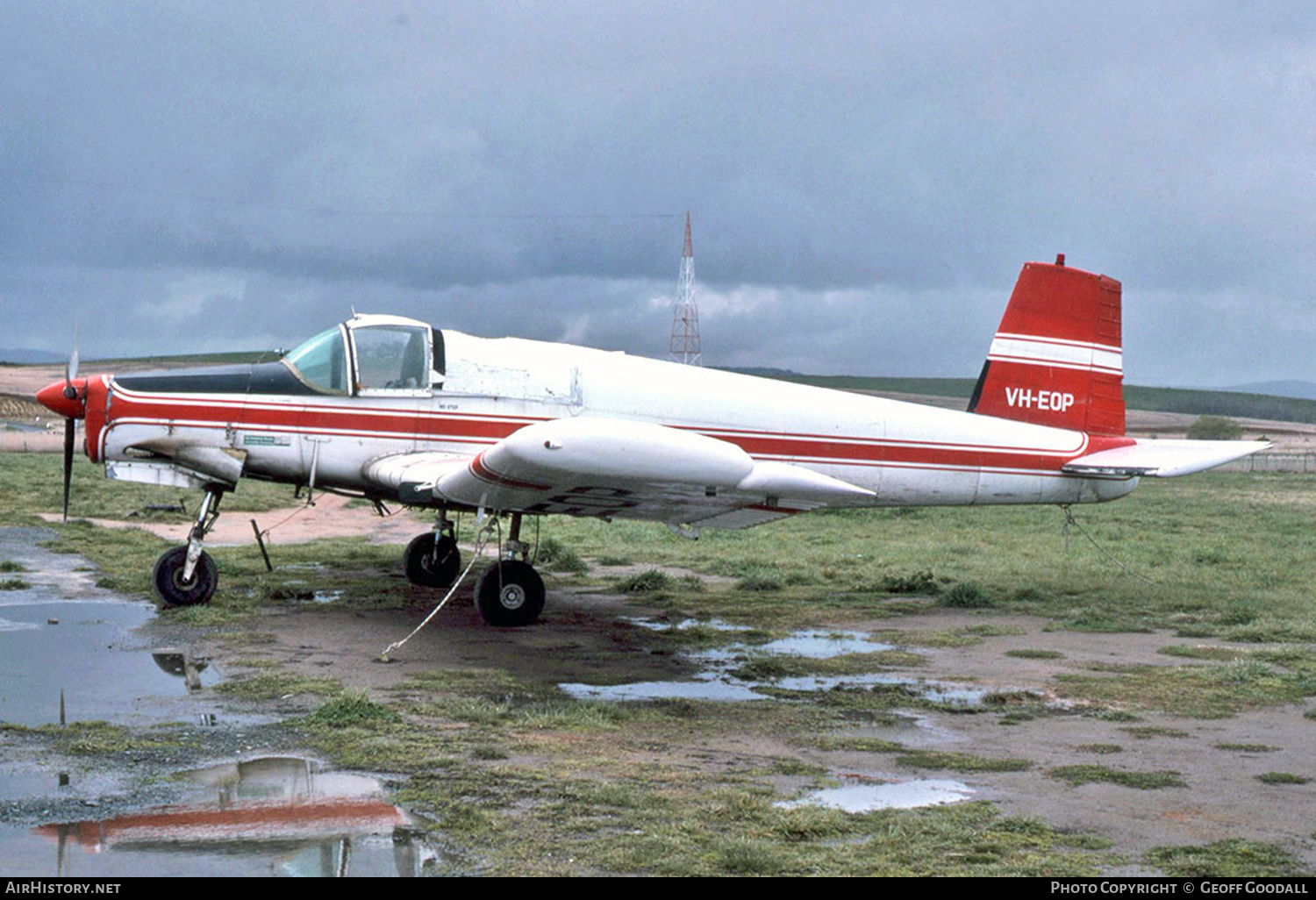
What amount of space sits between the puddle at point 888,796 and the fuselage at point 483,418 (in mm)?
5426

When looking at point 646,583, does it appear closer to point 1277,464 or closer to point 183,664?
point 183,664

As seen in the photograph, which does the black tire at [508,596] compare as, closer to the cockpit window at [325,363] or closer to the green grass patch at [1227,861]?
the cockpit window at [325,363]

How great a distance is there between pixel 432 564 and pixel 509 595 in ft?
9.65

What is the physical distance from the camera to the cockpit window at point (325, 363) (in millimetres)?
11898

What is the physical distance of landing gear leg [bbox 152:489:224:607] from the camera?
37.6ft

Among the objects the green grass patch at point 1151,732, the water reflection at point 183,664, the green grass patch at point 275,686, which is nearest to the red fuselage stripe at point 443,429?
the water reflection at point 183,664

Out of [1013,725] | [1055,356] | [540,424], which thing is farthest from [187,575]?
[1055,356]

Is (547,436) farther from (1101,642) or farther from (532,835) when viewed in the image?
(1101,642)

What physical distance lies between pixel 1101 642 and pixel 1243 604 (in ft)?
9.64

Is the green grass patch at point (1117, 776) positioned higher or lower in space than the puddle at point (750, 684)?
higher

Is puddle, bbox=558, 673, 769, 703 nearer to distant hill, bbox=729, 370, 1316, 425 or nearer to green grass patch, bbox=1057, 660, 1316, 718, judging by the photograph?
green grass patch, bbox=1057, 660, 1316, 718

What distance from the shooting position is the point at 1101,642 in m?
11.3

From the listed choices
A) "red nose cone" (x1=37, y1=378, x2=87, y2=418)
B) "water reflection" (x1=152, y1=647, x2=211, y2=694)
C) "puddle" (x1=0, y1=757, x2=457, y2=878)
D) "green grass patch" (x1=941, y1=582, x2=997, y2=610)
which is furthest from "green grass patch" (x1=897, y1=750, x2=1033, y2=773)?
"red nose cone" (x1=37, y1=378, x2=87, y2=418)

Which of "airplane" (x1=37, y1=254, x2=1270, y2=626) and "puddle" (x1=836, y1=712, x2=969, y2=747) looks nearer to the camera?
"puddle" (x1=836, y1=712, x2=969, y2=747)
